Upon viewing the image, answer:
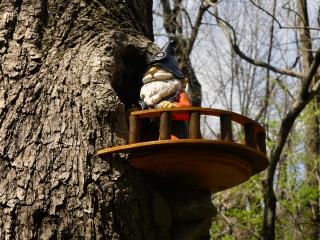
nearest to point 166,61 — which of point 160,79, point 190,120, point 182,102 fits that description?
point 160,79

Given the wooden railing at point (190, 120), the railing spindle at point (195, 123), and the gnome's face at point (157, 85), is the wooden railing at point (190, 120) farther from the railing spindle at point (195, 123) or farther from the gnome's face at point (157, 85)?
the gnome's face at point (157, 85)

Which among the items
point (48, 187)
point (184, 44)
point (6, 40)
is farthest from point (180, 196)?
point (184, 44)

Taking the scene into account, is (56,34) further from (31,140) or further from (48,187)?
(48,187)

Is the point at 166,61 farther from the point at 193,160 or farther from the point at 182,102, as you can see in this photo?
the point at 193,160

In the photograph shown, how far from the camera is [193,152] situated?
2018 mm

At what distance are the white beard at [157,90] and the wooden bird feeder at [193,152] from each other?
1.11ft

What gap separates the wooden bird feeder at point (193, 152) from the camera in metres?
1.97

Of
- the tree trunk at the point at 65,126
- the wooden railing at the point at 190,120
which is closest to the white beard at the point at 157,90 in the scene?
the tree trunk at the point at 65,126

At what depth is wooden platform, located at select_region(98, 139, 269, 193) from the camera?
1969 mm

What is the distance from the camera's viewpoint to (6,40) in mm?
2365

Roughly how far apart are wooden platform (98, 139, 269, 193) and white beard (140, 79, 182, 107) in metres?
0.35

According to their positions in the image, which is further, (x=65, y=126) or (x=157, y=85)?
(x=157, y=85)

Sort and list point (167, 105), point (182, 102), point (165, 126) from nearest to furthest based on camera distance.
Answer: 1. point (165, 126)
2. point (167, 105)
3. point (182, 102)

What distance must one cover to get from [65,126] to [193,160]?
0.53 meters
